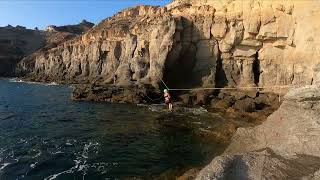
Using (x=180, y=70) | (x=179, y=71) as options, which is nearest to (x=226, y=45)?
(x=180, y=70)

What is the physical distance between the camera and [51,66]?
8825cm

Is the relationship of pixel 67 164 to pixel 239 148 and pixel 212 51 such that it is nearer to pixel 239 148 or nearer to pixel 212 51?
pixel 239 148

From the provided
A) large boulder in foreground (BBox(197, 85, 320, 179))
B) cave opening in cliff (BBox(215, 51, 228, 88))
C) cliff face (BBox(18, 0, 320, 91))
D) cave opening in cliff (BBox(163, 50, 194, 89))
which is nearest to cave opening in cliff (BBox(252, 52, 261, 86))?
cliff face (BBox(18, 0, 320, 91))

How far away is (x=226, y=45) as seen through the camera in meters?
42.6

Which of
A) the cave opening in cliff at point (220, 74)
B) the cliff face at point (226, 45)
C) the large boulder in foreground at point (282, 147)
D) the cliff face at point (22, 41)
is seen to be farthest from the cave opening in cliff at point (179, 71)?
the cliff face at point (22, 41)

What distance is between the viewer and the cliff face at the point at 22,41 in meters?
110

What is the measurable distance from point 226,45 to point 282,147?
30.4 meters

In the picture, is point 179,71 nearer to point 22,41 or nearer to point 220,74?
point 220,74

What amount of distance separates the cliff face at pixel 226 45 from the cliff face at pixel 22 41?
66426 mm

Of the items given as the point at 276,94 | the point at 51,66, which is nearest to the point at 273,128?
the point at 276,94

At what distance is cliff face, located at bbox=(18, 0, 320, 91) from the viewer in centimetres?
3566

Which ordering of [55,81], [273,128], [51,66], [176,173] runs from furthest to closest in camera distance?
[51,66] < [55,81] < [176,173] < [273,128]

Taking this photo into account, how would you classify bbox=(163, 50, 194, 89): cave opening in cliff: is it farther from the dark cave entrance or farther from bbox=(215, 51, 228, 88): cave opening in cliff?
bbox=(215, 51, 228, 88): cave opening in cliff

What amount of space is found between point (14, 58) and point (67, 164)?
4048 inches
